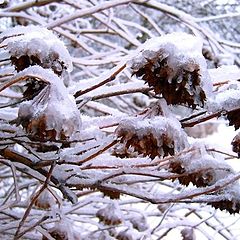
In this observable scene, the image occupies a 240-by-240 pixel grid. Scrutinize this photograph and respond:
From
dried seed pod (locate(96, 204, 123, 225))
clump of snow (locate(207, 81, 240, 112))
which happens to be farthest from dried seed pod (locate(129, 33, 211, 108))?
dried seed pod (locate(96, 204, 123, 225))

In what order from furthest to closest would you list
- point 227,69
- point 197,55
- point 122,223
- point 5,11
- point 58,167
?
point 122,223 → point 5,11 → point 58,167 → point 227,69 → point 197,55

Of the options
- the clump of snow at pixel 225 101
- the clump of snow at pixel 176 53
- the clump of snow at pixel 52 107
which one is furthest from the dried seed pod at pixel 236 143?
the clump of snow at pixel 52 107

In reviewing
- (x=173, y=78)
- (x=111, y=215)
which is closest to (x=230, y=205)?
(x=173, y=78)

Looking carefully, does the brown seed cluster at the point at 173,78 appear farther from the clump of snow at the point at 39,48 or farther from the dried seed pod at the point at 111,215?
the dried seed pod at the point at 111,215

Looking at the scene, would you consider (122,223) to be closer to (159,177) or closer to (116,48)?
(116,48)

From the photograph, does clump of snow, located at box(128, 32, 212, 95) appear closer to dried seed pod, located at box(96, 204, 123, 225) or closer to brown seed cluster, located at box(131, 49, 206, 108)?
brown seed cluster, located at box(131, 49, 206, 108)

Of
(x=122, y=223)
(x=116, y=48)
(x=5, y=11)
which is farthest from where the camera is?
(x=116, y=48)

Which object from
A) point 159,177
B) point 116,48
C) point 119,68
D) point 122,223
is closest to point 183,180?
point 159,177
